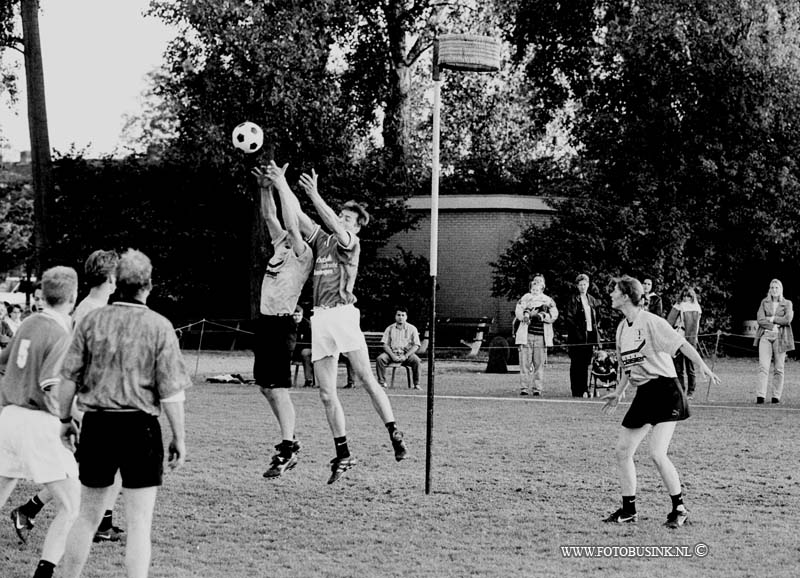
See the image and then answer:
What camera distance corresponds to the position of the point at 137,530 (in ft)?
19.3

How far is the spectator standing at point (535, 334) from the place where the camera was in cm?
1884

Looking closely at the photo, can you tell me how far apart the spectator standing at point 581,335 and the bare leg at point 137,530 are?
1343cm

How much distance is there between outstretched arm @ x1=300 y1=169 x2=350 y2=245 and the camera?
29.4 ft

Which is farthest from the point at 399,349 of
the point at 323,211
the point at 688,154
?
the point at 688,154

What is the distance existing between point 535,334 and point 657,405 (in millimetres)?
10177

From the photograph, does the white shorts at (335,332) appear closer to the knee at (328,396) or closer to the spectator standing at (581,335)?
the knee at (328,396)

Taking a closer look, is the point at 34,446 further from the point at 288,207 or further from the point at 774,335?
the point at 774,335

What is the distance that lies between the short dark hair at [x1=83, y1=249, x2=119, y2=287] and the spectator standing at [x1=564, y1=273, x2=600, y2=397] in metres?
12.5

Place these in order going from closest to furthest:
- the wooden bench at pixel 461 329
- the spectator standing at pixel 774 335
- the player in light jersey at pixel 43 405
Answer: the player in light jersey at pixel 43 405 < the spectator standing at pixel 774 335 < the wooden bench at pixel 461 329

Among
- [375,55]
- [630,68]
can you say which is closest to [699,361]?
[630,68]

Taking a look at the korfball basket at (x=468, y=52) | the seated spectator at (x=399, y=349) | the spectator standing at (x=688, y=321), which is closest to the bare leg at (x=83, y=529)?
the korfball basket at (x=468, y=52)

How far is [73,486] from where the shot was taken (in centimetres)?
686

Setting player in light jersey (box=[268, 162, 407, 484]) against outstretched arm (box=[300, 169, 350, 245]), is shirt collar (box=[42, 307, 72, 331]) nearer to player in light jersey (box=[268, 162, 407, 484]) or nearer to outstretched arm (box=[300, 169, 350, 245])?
outstretched arm (box=[300, 169, 350, 245])

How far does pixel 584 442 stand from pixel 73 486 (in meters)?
7.45
